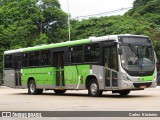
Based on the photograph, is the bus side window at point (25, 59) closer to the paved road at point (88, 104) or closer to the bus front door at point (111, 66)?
the paved road at point (88, 104)

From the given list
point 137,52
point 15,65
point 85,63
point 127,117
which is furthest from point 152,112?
point 15,65

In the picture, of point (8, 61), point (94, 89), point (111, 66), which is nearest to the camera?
point (111, 66)

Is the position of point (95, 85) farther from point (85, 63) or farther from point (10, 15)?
point (10, 15)

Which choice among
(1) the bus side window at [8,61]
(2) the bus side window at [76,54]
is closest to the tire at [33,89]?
(1) the bus side window at [8,61]

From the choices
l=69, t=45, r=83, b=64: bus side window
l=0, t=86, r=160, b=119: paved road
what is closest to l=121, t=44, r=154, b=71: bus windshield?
l=0, t=86, r=160, b=119: paved road

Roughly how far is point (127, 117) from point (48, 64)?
14583mm

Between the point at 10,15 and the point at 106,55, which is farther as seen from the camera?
the point at 10,15

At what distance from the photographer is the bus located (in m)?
21.2

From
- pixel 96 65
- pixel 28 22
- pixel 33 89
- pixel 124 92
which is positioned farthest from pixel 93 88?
pixel 28 22

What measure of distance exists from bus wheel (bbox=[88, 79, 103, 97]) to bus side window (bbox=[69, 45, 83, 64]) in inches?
60.0

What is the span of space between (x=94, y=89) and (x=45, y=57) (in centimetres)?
549

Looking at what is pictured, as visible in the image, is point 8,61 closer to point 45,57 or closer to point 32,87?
point 32,87

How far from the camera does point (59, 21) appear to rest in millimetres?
68562

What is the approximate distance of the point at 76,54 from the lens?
79.5ft
